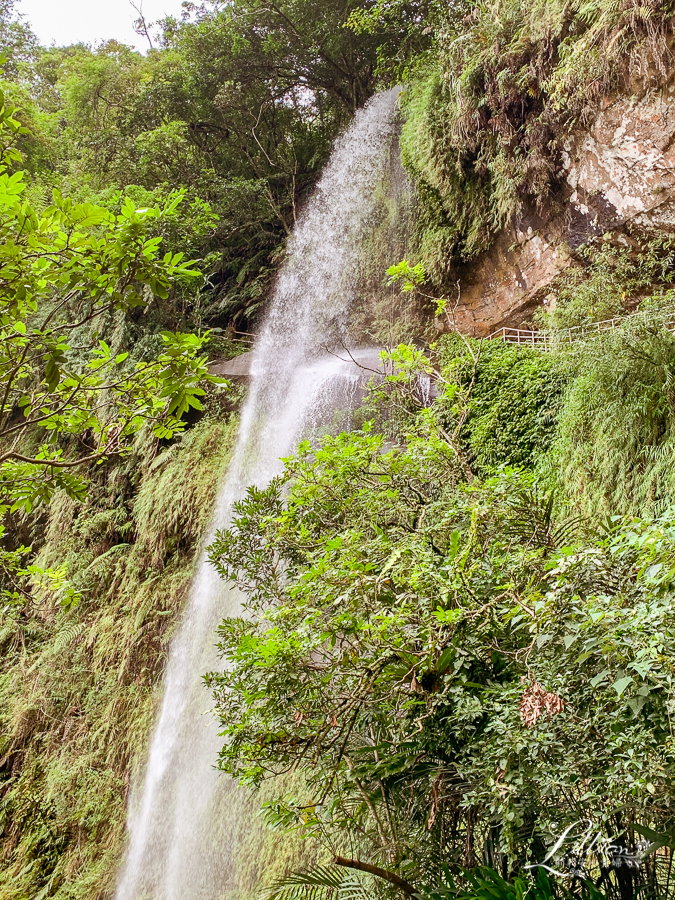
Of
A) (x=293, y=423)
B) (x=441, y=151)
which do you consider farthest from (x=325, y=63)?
(x=293, y=423)

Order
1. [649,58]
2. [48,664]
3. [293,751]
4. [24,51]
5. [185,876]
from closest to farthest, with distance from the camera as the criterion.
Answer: [293,751] → [185,876] → [649,58] → [48,664] → [24,51]

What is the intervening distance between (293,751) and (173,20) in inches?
650

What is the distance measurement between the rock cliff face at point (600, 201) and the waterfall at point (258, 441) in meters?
2.78

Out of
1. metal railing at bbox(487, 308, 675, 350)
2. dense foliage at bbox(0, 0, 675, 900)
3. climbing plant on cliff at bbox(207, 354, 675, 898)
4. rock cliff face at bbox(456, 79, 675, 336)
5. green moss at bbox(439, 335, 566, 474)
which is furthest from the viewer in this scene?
rock cliff face at bbox(456, 79, 675, 336)

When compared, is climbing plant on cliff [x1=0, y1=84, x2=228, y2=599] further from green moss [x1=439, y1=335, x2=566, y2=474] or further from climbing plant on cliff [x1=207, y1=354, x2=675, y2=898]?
green moss [x1=439, y1=335, x2=566, y2=474]

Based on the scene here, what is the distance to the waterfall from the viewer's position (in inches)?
220

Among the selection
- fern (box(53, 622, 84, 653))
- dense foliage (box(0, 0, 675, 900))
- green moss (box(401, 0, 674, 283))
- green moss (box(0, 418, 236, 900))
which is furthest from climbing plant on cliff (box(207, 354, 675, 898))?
green moss (box(401, 0, 674, 283))

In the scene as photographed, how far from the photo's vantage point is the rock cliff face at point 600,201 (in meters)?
7.25

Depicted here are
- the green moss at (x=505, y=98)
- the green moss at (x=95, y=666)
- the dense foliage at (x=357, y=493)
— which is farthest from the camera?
the green moss at (x=505, y=98)

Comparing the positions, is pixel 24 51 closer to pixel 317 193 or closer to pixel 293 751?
pixel 317 193

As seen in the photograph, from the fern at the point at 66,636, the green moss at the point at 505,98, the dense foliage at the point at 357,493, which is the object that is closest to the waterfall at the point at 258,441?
the dense foliage at the point at 357,493

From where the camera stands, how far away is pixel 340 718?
2781 millimetres

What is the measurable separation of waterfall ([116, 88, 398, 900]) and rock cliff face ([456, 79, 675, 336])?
9.11 feet

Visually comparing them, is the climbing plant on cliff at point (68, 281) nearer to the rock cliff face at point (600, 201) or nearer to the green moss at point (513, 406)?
the green moss at point (513, 406)
